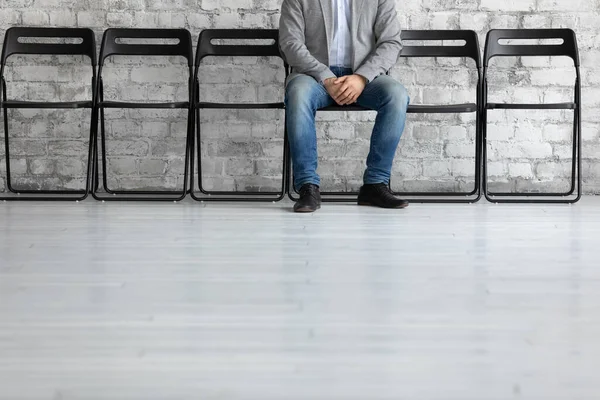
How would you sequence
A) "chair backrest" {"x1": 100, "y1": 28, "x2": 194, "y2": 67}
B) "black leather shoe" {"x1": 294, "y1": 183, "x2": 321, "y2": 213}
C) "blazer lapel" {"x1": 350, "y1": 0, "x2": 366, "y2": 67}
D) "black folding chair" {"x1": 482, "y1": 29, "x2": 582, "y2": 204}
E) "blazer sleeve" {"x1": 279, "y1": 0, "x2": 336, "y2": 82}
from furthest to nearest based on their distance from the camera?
"chair backrest" {"x1": 100, "y1": 28, "x2": 194, "y2": 67} < "black folding chair" {"x1": 482, "y1": 29, "x2": 582, "y2": 204} < "blazer lapel" {"x1": 350, "y1": 0, "x2": 366, "y2": 67} < "blazer sleeve" {"x1": 279, "y1": 0, "x2": 336, "y2": 82} < "black leather shoe" {"x1": 294, "y1": 183, "x2": 321, "y2": 213}

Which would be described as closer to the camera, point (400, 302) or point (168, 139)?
point (400, 302)

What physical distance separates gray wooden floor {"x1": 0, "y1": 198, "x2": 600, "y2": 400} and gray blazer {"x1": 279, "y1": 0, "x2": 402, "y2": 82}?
1.01 meters

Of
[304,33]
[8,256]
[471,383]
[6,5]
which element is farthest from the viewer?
[6,5]

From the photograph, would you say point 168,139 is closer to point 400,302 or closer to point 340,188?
point 340,188

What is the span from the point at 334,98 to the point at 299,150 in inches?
11.1

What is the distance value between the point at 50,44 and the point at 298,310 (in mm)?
2858

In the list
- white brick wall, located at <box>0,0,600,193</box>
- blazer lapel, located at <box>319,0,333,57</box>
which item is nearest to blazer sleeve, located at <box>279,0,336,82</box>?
blazer lapel, located at <box>319,0,333,57</box>

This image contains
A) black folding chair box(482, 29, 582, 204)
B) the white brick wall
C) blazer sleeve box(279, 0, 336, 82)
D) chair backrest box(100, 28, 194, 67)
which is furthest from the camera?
the white brick wall

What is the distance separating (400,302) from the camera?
1951 mm

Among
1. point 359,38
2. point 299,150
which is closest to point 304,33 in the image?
point 359,38

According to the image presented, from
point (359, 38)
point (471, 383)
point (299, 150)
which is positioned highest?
point (359, 38)

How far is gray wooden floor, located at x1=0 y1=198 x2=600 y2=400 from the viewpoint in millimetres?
1369

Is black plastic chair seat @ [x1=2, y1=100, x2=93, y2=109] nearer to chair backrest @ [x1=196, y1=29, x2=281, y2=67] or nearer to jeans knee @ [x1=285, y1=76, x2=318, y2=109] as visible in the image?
chair backrest @ [x1=196, y1=29, x2=281, y2=67]

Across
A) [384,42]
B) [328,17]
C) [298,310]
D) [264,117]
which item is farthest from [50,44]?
[298,310]
